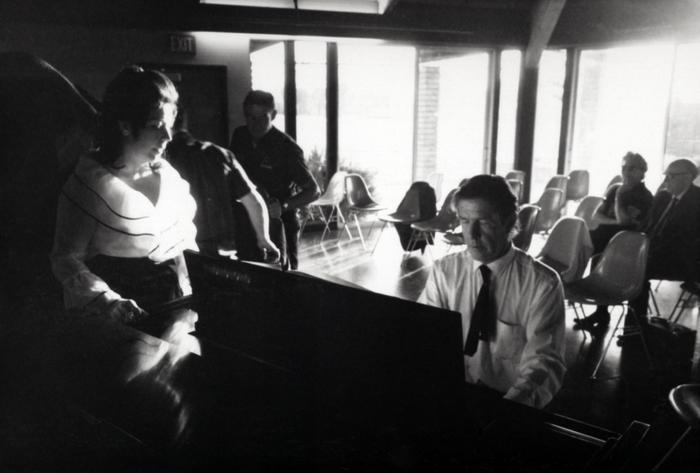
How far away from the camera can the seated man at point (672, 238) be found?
4.81 meters

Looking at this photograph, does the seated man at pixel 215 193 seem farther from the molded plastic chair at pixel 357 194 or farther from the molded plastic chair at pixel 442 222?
the molded plastic chair at pixel 357 194

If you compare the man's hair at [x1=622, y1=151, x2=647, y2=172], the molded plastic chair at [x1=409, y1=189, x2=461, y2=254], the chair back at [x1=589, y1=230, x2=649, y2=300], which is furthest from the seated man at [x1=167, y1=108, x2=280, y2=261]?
the molded plastic chair at [x1=409, y1=189, x2=461, y2=254]

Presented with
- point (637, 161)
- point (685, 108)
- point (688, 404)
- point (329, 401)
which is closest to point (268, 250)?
point (329, 401)

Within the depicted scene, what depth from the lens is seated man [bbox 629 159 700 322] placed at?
15.8 ft

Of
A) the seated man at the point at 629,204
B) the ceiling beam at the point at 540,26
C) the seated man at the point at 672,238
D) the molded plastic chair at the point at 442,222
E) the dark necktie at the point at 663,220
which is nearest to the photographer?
the seated man at the point at 672,238

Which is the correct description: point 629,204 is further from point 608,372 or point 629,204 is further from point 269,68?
point 269,68

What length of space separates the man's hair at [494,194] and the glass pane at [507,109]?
8515 mm

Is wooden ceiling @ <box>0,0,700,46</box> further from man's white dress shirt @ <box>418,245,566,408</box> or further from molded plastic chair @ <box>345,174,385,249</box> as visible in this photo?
man's white dress shirt @ <box>418,245,566,408</box>

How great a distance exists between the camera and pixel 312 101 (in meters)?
9.05

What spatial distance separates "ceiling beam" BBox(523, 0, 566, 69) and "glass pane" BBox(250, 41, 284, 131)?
4244 mm

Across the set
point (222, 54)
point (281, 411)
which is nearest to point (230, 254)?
point (281, 411)

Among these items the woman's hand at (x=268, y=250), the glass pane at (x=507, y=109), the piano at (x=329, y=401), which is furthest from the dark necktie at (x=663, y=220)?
the glass pane at (x=507, y=109)

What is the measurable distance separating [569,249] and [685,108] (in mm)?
4954

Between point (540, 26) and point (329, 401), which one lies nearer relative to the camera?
point (329, 401)
